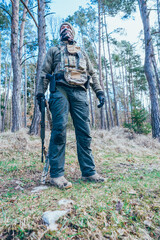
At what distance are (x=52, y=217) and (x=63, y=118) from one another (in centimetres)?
136

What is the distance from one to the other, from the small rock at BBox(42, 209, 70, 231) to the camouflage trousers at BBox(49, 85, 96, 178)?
2.88 feet

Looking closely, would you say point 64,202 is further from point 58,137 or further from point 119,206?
point 58,137

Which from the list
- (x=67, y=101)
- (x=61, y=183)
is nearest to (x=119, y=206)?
(x=61, y=183)

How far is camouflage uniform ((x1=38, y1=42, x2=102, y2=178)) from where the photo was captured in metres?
2.41

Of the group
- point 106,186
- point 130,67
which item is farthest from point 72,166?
point 130,67

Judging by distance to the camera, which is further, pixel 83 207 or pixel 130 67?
pixel 130 67

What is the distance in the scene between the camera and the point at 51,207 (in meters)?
1.61

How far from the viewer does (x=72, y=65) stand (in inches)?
103

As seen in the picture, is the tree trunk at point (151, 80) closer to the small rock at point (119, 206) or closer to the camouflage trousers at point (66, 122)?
the camouflage trousers at point (66, 122)

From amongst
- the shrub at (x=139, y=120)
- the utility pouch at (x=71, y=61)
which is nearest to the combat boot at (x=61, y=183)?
the utility pouch at (x=71, y=61)

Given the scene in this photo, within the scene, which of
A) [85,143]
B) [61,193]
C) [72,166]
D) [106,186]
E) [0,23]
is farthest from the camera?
[0,23]

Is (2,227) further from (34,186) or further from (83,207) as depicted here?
(34,186)

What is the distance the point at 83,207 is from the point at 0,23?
14123 mm

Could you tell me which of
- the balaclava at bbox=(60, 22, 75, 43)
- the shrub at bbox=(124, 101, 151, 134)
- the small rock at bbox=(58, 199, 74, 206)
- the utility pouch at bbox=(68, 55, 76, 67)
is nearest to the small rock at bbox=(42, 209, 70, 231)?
the small rock at bbox=(58, 199, 74, 206)
